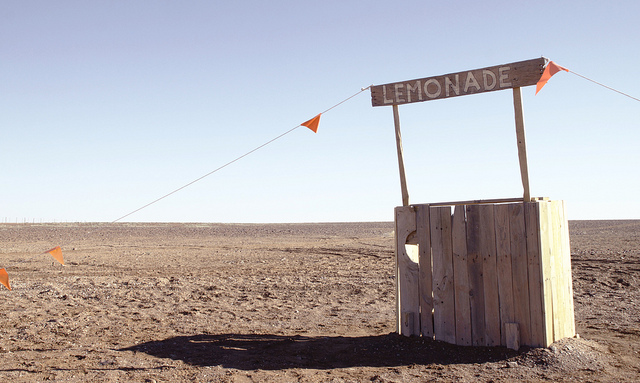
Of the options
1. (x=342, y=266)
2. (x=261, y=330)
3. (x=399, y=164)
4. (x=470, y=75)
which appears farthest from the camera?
(x=342, y=266)

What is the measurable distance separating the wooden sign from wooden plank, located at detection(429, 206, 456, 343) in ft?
4.95

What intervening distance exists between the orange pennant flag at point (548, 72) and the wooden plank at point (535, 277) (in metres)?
1.42

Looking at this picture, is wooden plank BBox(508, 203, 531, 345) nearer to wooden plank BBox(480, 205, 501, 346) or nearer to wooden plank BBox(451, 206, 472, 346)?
wooden plank BBox(480, 205, 501, 346)

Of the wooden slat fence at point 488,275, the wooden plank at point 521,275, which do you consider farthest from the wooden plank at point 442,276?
the wooden plank at point 521,275

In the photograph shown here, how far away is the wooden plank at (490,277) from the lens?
219 inches

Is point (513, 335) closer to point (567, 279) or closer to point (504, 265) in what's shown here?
point (504, 265)

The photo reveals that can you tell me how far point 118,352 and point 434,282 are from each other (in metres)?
4.14

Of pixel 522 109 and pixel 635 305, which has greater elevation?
pixel 522 109

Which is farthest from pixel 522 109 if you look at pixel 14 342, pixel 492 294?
→ pixel 14 342

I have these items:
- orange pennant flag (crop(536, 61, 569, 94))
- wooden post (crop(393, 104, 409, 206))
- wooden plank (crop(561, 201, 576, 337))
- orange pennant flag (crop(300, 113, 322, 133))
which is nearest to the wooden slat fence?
wooden plank (crop(561, 201, 576, 337))

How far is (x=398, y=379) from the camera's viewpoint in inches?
196

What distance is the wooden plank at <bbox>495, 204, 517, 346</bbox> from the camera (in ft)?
18.0

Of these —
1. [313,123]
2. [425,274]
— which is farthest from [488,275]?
[313,123]

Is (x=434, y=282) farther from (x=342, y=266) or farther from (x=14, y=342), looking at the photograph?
(x=342, y=266)
